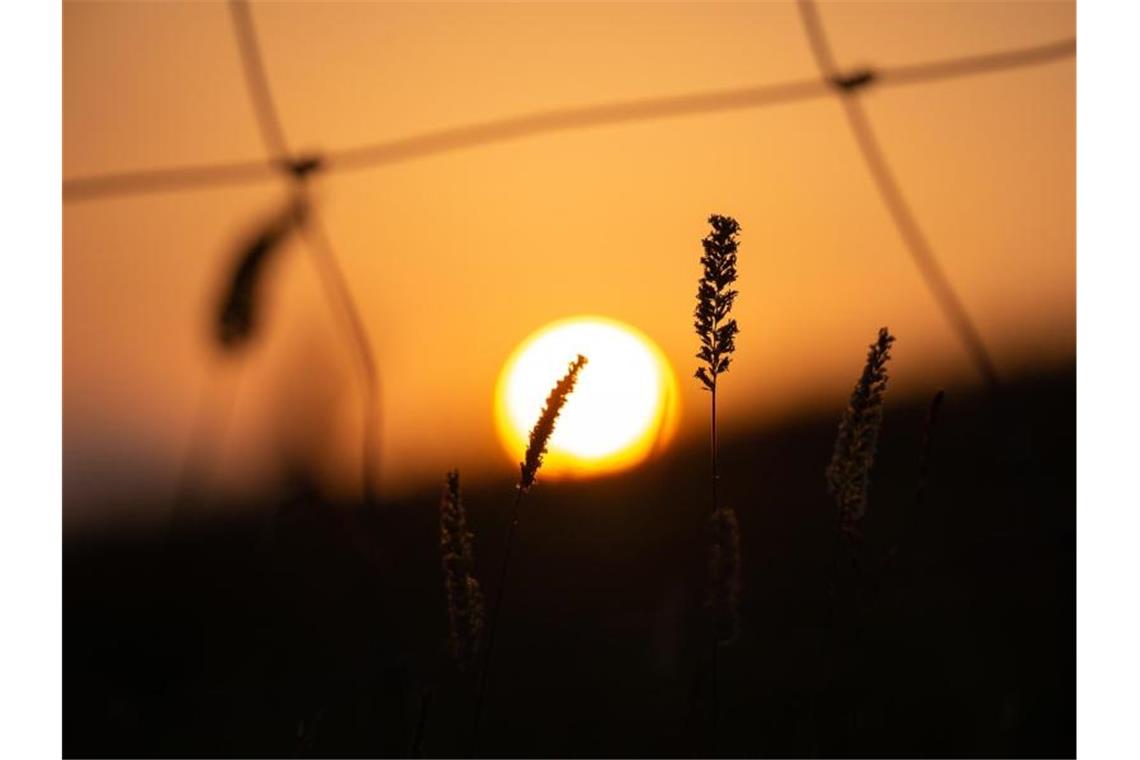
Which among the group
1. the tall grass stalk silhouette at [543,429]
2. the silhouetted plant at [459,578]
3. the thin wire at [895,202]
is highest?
the thin wire at [895,202]

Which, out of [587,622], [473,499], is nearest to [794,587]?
[587,622]

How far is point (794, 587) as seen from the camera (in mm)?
2334

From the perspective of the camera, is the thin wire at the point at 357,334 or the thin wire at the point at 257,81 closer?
the thin wire at the point at 357,334

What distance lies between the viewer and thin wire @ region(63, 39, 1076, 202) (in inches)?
86.0

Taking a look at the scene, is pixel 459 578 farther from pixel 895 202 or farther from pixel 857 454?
pixel 895 202

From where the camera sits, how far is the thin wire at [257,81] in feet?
7.04

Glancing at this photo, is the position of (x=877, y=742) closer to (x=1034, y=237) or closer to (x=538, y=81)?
(x=1034, y=237)

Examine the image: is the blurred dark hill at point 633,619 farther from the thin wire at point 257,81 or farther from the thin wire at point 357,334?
the thin wire at point 257,81

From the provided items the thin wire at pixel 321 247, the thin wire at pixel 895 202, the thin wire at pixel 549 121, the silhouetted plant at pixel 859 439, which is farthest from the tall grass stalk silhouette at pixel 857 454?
the thin wire at pixel 549 121

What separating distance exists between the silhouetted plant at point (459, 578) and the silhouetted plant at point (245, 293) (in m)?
0.43

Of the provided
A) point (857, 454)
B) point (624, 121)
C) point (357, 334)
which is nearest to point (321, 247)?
point (357, 334)

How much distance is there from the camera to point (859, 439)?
1401 mm
